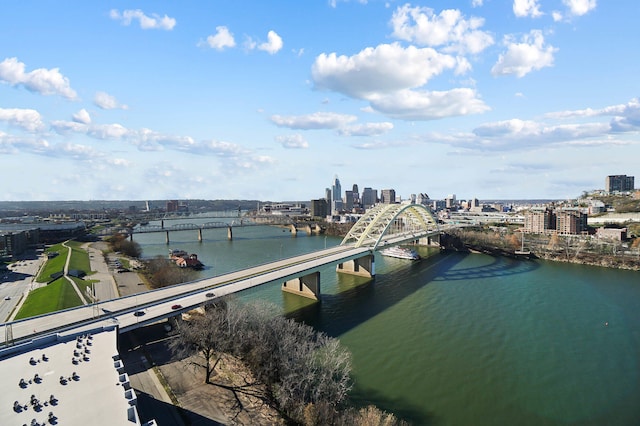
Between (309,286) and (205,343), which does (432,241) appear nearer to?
(309,286)

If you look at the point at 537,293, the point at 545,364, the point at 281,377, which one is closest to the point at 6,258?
the point at 281,377

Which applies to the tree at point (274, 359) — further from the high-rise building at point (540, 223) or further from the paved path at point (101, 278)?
the high-rise building at point (540, 223)

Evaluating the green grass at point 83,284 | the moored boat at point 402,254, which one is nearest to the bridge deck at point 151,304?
the green grass at point 83,284

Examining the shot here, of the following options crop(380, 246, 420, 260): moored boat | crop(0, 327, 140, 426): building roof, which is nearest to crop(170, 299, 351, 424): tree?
crop(0, 327, 140, 426): building roof

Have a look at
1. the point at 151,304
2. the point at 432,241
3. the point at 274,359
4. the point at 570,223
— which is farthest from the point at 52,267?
the point at 570,223

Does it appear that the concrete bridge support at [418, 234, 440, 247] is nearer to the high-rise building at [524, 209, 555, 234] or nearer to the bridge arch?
the bridge arch

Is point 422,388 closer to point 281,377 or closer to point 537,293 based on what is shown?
point 281,377
